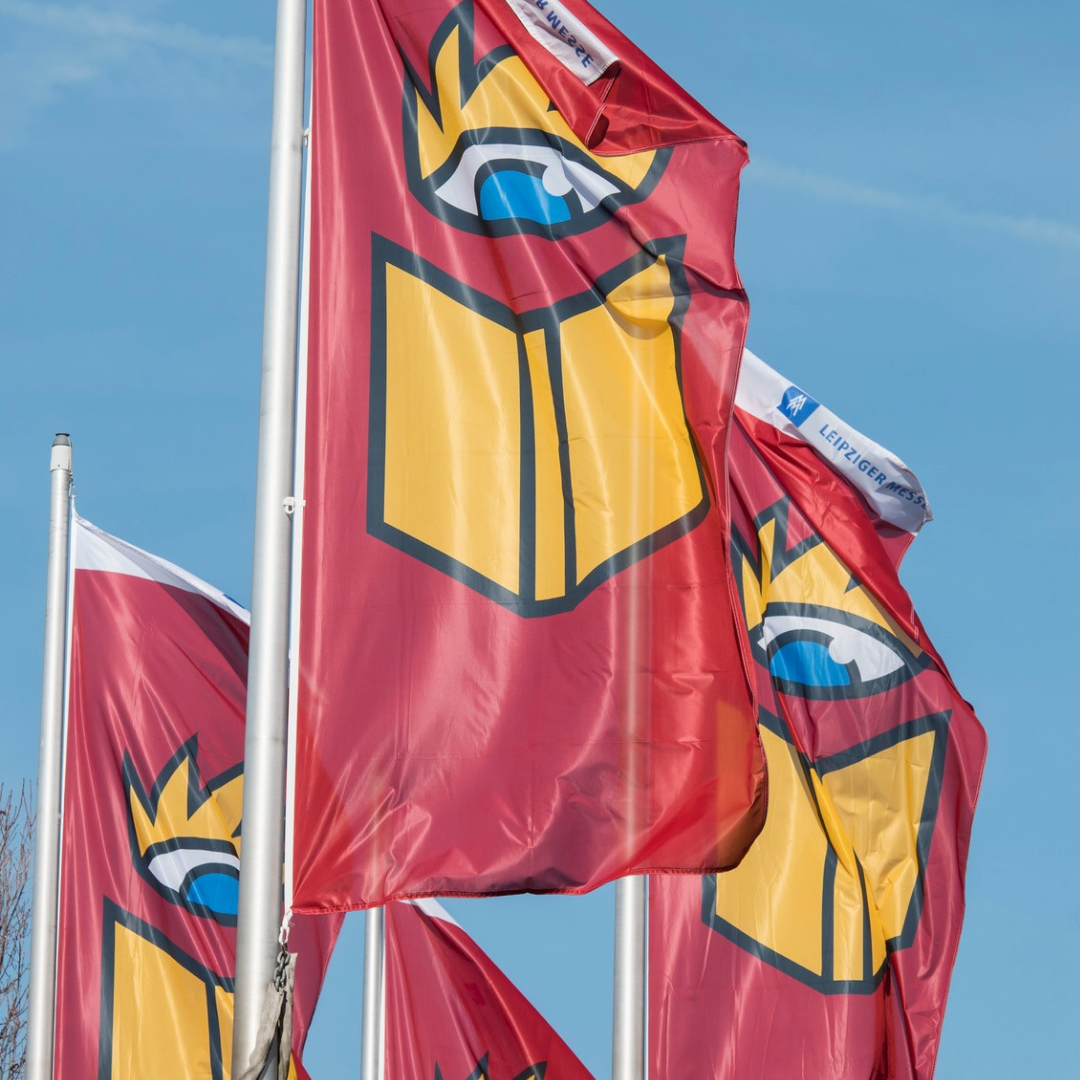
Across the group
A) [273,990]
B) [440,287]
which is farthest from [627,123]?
[273,990]

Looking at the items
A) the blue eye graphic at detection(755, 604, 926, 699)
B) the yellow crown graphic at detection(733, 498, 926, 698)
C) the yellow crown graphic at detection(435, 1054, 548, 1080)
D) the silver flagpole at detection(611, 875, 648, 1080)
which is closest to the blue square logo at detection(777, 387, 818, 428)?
the yellow crown graphic at detection(733, 498, 926, 698)

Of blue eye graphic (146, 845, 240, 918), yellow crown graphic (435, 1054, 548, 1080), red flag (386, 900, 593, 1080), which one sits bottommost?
yellow crown graphic (435, 1054, 548, 1080)

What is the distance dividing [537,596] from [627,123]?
2005 millimetres

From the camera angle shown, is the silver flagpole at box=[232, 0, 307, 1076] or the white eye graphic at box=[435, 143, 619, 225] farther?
the white eye graphic at box=[435, 143, 619, 225]

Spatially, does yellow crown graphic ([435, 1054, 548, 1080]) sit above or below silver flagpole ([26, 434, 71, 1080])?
below

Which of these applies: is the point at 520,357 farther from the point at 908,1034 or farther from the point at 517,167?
the point at 908,1034

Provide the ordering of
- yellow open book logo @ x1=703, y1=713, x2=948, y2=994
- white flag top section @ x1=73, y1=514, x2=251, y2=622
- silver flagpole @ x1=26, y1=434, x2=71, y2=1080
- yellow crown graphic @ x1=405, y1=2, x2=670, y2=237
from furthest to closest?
yellow open book logo @ x1=703, y1=713, x2=948, y2=994 < white flag top section @ x1=73, y1=514, x2=251, y2=622 < silver flagpole @ x1=26, y1=434, x2=71, y2=1080 < yellow crown graphic @ x1=405, y1=2, x2=670, y2=237

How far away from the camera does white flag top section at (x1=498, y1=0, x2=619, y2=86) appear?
8.55m

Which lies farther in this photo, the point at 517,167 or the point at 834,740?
the point at 834,740

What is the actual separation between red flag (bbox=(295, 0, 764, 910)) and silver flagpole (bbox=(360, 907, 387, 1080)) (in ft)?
25.9

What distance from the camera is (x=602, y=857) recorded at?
7.89 m

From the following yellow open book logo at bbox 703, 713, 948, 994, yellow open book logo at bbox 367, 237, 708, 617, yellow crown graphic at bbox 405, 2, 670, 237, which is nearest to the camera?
yellow open book logo at bbox 367, 237, 708, 617

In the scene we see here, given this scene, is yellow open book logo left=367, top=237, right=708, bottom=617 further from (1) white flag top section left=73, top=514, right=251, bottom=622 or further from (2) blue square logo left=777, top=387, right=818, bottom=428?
(2) blue square logo left=777, top=387, right=818, bottom=428

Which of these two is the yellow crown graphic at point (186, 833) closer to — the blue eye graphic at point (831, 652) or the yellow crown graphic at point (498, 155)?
the blue eye graphic at point (831, 652)
